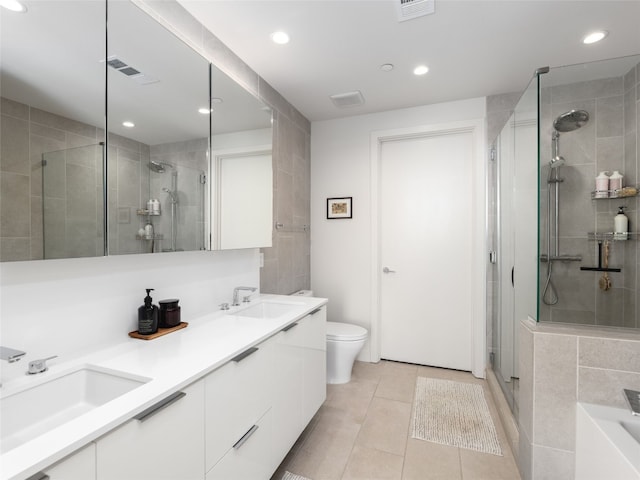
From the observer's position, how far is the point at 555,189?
163 centimetres

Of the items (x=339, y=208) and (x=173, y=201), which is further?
(x=339, y=208)

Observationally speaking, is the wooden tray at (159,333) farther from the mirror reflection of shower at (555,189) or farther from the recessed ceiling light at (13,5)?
the mirror reflection of shower at (555,189)

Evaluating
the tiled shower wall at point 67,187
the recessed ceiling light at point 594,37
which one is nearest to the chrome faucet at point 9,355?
the tiled shower wall at point 67,187

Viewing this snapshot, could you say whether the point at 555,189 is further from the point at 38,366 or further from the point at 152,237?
the point at 38,366

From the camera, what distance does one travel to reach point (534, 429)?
1.50 m

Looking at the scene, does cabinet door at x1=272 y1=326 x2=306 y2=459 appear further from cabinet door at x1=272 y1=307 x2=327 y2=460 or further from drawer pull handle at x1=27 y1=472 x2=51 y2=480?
drawer pull handle at x1=27 y1=472 x2=51 y2=480

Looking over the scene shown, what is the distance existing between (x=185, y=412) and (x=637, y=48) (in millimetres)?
3248

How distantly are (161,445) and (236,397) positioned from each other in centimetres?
36

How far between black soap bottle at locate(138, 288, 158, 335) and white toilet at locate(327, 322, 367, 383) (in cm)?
152

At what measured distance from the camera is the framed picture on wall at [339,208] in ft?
10.5

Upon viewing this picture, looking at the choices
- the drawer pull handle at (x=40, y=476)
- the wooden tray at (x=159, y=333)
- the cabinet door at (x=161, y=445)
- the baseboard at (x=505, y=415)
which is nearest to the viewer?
the drawer pull handle at (x=40, y=476)

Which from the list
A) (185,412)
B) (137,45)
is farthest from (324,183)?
(185,412)

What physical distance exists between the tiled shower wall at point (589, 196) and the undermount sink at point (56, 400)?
1.87 metres

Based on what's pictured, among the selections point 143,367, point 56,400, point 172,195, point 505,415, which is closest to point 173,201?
point 172,195
